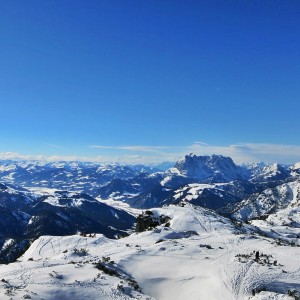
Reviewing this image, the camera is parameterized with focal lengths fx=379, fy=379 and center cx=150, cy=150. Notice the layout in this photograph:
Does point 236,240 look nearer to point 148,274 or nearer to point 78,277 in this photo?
point 148,274

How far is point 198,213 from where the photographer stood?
393ft

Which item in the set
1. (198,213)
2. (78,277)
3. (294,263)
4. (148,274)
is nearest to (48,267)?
(78,277)

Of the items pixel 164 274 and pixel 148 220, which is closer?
pixel 164 274

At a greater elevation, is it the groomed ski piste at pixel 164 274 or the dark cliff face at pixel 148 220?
the groomed ski piste at pixel 164 274

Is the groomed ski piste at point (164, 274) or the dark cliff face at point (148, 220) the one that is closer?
the groomed ski piste at point (164, 274)

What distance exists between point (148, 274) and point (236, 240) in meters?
28.8

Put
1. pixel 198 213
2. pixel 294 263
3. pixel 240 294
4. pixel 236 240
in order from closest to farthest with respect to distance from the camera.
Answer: pixel 240 294
pixel 294 263
pixel 236 240
pixel 198 213

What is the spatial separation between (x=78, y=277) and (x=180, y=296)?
11.0 m

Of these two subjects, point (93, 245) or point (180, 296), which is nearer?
point (180, 296)

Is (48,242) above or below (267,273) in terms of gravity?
below

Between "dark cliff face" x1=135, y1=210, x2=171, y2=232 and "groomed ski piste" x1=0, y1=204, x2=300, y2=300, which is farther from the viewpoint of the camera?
"dark cliff face" x1=135, y1=210, x2=171, y2=232

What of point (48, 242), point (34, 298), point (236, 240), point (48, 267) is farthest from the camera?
point (48, 242)

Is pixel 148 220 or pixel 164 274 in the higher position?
pixel 164 274

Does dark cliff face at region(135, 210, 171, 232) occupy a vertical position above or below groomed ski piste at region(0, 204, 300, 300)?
below
